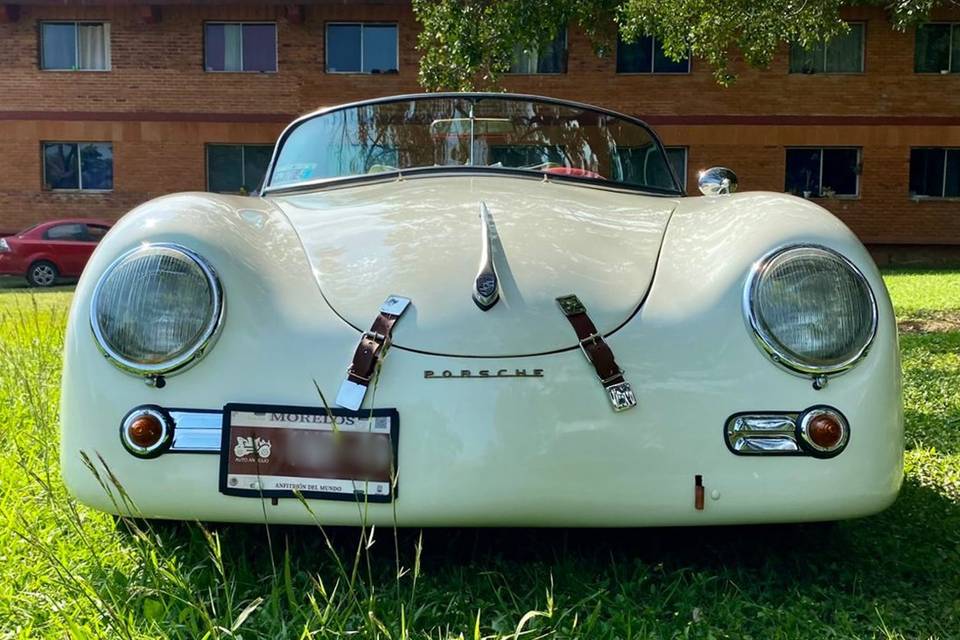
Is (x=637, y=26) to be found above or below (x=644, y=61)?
below

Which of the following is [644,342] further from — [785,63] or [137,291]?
[785,63]

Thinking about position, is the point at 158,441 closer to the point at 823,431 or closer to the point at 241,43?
the point at 823,431

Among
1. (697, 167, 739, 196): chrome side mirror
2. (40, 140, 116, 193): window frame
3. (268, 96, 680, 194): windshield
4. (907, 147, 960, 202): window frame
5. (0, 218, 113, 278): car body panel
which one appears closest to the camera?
(268, 96, 680, 194): windshield

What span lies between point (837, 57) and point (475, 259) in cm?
1819

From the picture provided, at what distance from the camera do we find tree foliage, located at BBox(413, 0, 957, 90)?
8.10 metres

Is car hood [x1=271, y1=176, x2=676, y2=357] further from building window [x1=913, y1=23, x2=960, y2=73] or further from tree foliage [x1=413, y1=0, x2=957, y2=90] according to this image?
building window [x1=913, y1=23, x2=960, y2=73]

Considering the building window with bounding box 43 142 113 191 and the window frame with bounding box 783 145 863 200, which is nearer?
the window frame with bounding box 783 145 863 200

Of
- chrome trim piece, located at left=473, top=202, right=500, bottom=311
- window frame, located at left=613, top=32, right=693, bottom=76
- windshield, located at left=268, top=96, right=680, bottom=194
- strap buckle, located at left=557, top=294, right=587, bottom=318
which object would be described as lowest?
strap buckle, located at left=557, top=294, right=587, bottom=318

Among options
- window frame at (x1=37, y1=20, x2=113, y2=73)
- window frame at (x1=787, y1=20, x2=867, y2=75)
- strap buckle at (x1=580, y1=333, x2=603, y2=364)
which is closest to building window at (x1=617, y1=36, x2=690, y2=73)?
window frame at (x1=787, y1=20, x2=867, y2=75)

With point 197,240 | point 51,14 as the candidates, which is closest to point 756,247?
point 197,240

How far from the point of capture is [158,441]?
1.75m

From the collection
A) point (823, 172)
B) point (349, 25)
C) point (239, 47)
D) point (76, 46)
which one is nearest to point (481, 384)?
point (349, 25)

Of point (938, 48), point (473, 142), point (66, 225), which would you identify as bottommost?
point (66, 225)

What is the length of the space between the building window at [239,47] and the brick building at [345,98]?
3 cm
